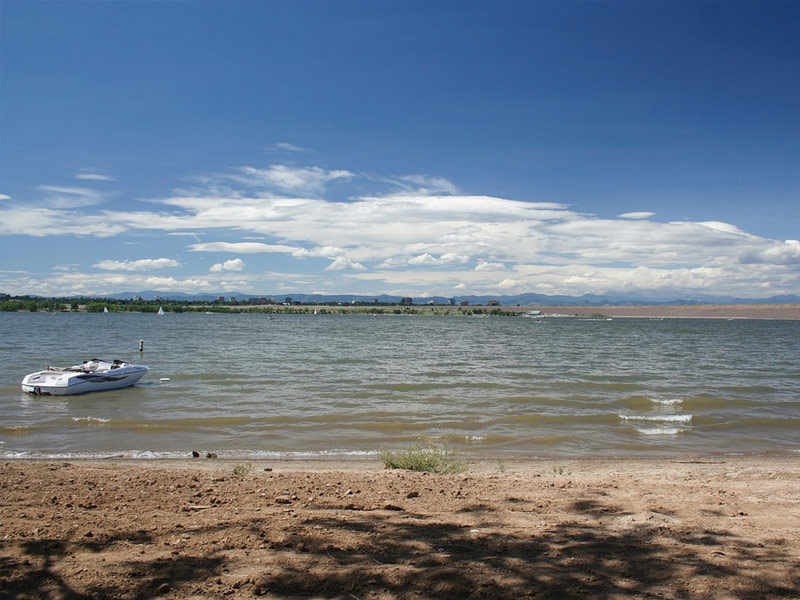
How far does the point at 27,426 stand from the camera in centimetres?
1483

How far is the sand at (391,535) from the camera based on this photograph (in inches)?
173

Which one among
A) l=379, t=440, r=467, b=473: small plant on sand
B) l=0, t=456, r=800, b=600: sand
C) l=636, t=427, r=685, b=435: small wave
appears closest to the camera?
l=0, t=456, r=800, b=600: sand

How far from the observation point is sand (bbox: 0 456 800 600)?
4.38 metres

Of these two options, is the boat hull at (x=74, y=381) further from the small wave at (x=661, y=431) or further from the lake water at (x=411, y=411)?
the small wave at (x=661, y=431)

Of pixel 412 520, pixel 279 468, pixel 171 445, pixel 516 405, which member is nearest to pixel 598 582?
pixel 412 520

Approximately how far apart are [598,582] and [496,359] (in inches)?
1176

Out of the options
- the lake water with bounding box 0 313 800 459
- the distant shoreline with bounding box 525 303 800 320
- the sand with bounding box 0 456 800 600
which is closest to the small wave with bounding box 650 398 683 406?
the lake water with bounding box 0 313 800 459

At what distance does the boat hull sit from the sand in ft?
40.5

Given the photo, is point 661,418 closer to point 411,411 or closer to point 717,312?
point 411,411

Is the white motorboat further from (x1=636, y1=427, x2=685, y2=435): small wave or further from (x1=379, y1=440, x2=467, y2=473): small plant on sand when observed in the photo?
(x1=636, y1=427, x2=685, y2=435): small wave

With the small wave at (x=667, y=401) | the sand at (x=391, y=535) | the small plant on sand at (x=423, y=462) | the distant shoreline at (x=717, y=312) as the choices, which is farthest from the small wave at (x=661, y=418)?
the distant shoreline at (x=717, y=312)

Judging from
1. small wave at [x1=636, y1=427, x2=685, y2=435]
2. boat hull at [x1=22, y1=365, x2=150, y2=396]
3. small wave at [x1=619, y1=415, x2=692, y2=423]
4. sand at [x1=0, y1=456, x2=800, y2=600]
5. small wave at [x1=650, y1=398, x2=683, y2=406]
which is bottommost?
small wave at [x1=636, y1=427, x2=685, y2=435]

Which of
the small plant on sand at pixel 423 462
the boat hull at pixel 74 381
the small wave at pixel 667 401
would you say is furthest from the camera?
the boat hull at pixel 74 381

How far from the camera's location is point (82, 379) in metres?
20.8
